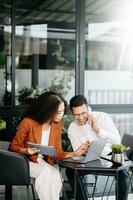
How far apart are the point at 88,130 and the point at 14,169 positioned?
803 millimetres

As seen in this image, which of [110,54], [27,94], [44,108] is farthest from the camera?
[110,54]

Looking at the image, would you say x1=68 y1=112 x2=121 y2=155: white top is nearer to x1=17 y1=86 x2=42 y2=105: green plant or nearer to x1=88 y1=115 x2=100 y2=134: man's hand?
x1=88 y1=115 x2=100 y2=134: man's hand

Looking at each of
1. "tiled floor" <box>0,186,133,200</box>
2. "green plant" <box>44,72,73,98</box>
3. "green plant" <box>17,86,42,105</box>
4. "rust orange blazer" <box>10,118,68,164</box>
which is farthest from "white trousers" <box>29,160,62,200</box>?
"green plant" <box>44,72,73,98</box>

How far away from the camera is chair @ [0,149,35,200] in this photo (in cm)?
331

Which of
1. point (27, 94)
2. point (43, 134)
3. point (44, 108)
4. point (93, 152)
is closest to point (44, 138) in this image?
point (43, 134)

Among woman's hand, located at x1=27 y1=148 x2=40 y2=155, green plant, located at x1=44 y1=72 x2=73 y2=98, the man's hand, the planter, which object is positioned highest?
green plant, located at x1=44 y1=72 x2=73 y2=98

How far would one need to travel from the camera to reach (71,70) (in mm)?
4848

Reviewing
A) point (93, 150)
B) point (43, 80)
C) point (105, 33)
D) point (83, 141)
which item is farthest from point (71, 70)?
point (93, 150)

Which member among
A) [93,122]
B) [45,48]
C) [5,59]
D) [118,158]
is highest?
Answer: [45,48]

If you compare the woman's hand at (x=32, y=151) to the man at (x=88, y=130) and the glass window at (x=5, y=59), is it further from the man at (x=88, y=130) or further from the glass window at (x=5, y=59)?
the glass window at (x=5, y=59)

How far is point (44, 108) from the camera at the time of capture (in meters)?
→ 3.57

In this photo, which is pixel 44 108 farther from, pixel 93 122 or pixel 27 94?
pixel 27 94

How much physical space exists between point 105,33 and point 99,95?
0.76 metres

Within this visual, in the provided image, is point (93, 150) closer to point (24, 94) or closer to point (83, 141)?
point (83, 141)
